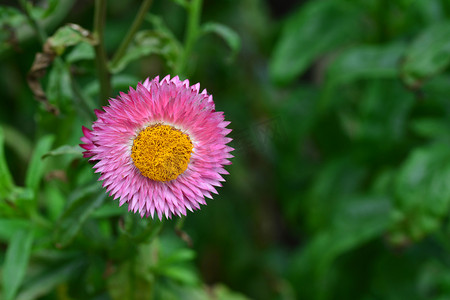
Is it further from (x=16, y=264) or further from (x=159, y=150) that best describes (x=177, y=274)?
(x=159, y=150)

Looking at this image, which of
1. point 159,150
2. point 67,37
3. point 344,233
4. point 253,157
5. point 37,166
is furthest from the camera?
point 253,157

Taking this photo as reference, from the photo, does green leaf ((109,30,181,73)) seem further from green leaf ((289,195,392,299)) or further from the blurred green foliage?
green leaf ((289,195,392,299))

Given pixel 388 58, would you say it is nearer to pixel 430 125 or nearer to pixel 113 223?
pixel 430 125

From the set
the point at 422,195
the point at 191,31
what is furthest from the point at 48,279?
the point at 422,195

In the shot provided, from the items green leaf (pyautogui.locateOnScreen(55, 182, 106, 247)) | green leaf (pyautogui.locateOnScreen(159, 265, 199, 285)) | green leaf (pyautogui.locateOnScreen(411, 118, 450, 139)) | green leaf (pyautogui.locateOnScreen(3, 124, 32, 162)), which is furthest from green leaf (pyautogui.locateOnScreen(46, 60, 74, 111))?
green leaf (pyautogui.locateOnScreen(411, 118, 450, 139))

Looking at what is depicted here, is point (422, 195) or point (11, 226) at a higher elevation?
point (422, 195)

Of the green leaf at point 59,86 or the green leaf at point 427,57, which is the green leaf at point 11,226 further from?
the green leaf at point 427,57
